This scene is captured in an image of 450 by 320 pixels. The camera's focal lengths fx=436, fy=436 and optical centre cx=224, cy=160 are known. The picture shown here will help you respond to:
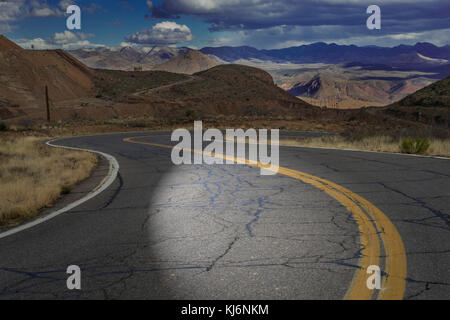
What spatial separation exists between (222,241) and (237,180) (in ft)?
15.6

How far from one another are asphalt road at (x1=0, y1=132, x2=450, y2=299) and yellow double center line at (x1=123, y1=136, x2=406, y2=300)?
4cm

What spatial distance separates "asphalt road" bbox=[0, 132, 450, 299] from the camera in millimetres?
3994

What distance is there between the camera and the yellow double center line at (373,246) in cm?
383

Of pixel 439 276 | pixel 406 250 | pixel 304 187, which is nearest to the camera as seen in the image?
pixel 439 276

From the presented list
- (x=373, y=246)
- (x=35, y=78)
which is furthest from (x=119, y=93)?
(x=373, y=246)

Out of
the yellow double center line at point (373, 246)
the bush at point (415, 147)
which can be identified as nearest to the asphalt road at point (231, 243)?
the yellow double center line at point (373, 246)

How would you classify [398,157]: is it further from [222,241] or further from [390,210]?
[222,241]

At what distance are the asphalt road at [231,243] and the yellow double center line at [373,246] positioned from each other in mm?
40

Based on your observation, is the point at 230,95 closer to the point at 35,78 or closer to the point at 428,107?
the point at 35,78

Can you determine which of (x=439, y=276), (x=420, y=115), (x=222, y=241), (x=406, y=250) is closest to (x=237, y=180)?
(x=222, y=241)

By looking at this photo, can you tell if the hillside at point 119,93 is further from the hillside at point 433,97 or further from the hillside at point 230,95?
the hillside at point 433,97

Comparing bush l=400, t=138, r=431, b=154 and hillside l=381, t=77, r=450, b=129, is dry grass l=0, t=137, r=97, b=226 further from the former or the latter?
hillside l=381, t=77, r=450, b=129

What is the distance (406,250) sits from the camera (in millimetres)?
Result: 4898

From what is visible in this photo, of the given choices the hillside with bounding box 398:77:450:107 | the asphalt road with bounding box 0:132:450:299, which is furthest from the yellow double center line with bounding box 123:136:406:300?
the hillside with bounding box 398:77:450:107
